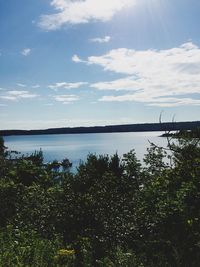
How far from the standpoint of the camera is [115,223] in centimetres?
1082

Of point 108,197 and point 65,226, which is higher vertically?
point 108,197

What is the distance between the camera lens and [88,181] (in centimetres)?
1602

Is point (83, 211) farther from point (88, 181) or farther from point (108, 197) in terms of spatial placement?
point (88, 181)

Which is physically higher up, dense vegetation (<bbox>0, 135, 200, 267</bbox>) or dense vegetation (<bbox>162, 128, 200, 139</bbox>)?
dense vegetation (<bbox>162, 128, 200, 139</bbox>)

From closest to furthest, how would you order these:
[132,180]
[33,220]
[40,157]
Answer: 1. [33,220]
2. [132,180]
3. [40,157]

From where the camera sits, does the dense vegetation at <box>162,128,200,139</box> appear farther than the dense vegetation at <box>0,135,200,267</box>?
Yes

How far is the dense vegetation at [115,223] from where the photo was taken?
27.1 feet

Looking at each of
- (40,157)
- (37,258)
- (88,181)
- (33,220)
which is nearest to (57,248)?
(37,258)

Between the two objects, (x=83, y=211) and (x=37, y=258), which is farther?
(x=83, y=211)

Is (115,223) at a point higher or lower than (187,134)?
lower

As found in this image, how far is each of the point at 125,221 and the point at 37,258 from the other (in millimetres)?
3737

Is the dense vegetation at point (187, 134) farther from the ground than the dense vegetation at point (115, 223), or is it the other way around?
the dense vegetation at point (187, 134)

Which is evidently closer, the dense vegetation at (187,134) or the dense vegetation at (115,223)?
the dense vegetation at (115,223)

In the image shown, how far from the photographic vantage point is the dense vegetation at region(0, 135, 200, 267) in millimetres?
8258
